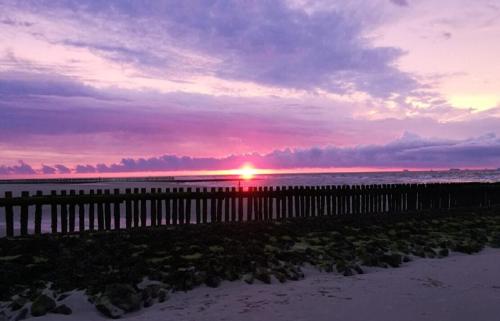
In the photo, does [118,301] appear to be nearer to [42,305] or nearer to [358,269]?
[42,305]

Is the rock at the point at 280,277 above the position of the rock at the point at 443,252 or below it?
above

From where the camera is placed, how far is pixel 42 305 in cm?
520

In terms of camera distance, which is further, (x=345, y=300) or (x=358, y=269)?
(x=358, y=269)

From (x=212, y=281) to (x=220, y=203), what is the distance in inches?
363

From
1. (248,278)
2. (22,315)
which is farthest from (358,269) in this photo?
(22,315)

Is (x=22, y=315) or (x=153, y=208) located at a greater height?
(x=153, y=208)

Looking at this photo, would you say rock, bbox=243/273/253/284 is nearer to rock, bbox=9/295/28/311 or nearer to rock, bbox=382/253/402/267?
rock, bbox=382/253/402/267

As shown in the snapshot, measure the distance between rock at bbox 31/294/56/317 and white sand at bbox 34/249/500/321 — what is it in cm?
16

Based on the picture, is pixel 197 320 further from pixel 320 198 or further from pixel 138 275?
pixel 320 198

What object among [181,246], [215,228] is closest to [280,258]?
[181,246]

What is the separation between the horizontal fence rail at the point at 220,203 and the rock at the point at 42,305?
22.9 feet

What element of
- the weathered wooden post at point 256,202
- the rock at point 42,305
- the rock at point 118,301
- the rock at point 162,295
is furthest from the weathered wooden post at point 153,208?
the rock at point 42,305

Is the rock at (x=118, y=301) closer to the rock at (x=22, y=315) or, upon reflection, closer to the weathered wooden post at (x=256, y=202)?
the rock at (x=22, y=315)

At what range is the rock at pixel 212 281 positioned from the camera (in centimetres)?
614
